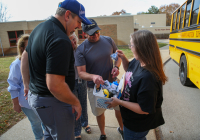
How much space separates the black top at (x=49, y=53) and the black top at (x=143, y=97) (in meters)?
0.68

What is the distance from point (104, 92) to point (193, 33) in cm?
390

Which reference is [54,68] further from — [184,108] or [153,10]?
[153,10]

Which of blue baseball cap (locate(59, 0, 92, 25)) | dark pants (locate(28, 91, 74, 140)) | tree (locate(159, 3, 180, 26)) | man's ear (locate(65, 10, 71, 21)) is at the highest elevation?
tree (locate(159, 3, 180, 26))

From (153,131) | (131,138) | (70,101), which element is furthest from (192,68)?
(70,101)

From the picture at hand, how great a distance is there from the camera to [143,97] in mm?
1418

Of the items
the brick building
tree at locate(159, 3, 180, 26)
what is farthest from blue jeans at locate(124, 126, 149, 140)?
tree at locate(159, 3, 180, 26)

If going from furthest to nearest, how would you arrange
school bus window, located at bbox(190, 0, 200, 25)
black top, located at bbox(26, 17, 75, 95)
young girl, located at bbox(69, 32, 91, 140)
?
school bus window, located at bbox(190, 0, 200, 25), young girl, located at bbox(69, 32, 91, 140), black top, located at bbox(26, 17, 75, 95)

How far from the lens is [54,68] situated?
1.26m

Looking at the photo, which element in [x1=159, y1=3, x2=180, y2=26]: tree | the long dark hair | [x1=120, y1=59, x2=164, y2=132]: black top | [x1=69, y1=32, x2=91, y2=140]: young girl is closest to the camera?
[x1=120, y1=59, x2=164, y2=132]: black top

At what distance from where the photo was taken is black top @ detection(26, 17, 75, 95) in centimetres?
126

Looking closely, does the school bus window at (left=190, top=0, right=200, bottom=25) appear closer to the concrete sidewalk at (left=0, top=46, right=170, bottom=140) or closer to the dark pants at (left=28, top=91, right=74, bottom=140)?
the concrete sidewalk at (left=0, top=46, right=170, bottom=140)

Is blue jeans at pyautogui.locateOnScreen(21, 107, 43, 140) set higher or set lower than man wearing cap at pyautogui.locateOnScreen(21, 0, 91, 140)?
lower

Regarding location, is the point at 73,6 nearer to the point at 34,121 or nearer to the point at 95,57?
the point at 95,57

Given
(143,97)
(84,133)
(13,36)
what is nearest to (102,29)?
(13,36)
